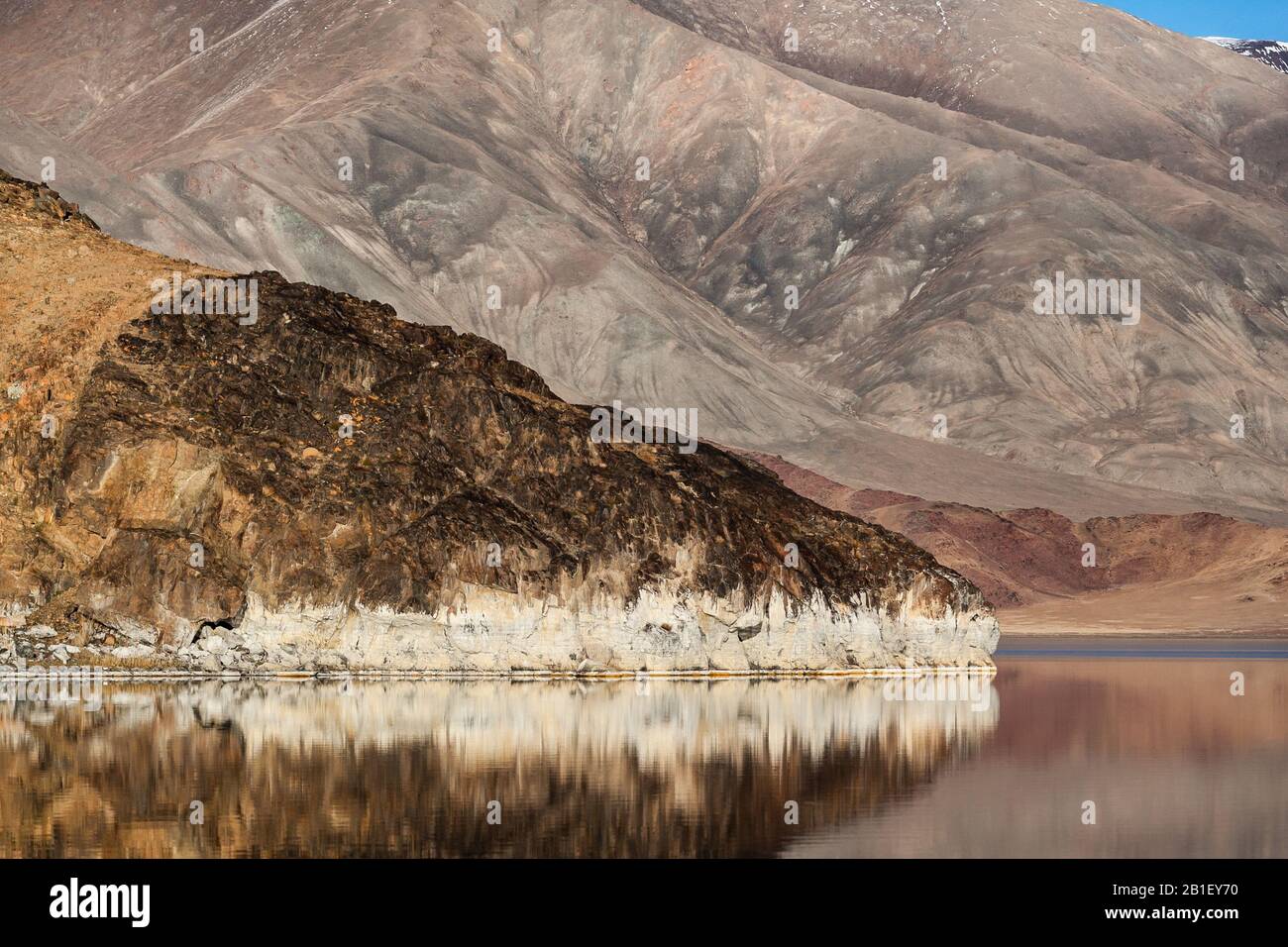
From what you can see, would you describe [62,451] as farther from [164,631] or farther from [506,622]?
[506,622]

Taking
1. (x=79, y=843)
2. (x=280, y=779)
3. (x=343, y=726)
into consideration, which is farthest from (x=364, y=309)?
(x=79, y=843)

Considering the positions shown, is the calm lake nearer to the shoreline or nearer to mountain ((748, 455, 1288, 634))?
the shoreline

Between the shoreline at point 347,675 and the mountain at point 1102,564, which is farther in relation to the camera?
the mountain at point 1102,564
